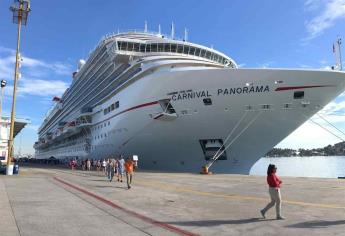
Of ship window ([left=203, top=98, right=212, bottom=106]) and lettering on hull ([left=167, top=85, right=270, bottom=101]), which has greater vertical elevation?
lettering on hull ([left=167, top=85, right=270, bottom=101])

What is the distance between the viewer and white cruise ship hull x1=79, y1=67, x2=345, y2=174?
23.5 m

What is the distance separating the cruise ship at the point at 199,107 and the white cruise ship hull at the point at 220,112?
6 cm

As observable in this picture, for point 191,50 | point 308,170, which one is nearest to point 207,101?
point 191,50

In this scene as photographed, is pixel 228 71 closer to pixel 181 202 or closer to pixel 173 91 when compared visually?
pixel 173 91

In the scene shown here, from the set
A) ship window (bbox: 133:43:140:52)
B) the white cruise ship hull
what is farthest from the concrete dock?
ship window (bbox: 133:43:140:52)

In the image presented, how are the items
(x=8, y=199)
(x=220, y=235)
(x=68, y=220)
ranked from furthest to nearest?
1. (x=8, y=199)
2. (x=68, y=220)
3. (x=220, y=235)

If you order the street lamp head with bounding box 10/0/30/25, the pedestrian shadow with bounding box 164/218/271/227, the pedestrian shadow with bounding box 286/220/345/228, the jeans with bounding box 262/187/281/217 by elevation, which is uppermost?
the street lamp head with bounding box 10/0/30/25

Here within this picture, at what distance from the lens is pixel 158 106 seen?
27328 millimetres

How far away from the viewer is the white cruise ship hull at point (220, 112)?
23531 mm

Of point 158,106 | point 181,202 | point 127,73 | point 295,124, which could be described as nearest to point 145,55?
point 127,73

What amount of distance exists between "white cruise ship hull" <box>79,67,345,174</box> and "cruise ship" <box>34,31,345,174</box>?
61 mm

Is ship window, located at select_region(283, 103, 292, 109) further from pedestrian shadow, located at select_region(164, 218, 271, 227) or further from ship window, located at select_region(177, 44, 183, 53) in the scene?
pedestrian shadow, located at select_region(164, 218, 271, 227)

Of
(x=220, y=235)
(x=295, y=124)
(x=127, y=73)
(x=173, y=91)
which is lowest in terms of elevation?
(x=220, y=235)

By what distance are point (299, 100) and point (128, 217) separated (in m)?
17.4
